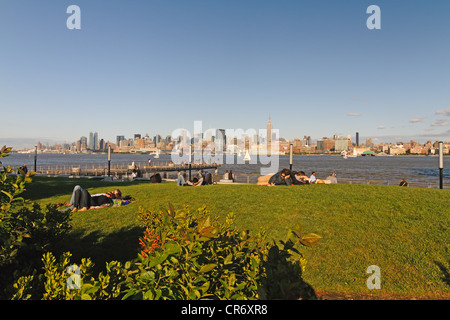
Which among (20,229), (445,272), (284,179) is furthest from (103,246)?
(284,179)

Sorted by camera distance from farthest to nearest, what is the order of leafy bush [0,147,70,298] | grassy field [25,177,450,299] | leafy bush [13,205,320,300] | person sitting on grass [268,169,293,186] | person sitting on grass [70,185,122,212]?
1. person sitting on grass [268,169,293,186]
2. person sitting on grass [70,185,122,212]
3. grassy field [25,177,450,299]
4. leafy bush [0,147,70,298]
5. leafy bush [13,205,320,300]

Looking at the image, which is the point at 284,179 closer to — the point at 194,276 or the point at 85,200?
the point at 85,200

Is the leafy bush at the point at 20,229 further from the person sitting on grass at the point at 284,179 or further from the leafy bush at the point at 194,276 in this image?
the person sitting on grass at the point at 284,179

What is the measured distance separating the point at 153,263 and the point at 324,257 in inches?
292

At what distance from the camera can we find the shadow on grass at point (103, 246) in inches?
287

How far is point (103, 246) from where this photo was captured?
830cm

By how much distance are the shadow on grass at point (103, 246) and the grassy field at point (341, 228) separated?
3 centimetres

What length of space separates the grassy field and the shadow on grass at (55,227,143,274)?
0.03 meters

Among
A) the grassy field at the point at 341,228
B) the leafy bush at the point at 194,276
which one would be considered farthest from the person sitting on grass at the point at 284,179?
the leafy bush at the point at 194,276

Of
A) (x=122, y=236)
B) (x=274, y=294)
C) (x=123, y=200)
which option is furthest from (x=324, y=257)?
(x=123, y=200)

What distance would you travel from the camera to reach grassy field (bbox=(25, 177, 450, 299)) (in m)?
7.27

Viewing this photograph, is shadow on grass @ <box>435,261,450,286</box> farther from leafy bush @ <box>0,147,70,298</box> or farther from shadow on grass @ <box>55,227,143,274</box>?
leafy bush @ <box>0,147,70,298</box>

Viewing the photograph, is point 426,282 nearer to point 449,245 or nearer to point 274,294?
point 449,245

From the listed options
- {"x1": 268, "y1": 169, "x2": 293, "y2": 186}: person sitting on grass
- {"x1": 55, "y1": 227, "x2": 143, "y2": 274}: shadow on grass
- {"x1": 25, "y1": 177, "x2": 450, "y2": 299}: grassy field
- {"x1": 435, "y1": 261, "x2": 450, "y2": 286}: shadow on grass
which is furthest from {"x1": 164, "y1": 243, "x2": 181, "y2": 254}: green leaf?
{"x1": 268, "y1": 169, "x2": 293, "y2": 186}: person sitting on grass
